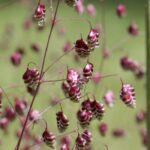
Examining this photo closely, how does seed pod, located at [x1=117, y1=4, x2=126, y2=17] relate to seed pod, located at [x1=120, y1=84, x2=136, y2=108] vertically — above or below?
above

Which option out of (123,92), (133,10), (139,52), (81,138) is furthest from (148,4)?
(133,10)

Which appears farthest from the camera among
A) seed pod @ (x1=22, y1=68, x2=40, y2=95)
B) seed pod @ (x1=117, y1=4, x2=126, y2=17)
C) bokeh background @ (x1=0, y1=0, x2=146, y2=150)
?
bokeh background @ (x1=0, y1=0, x2=146, y2=150)

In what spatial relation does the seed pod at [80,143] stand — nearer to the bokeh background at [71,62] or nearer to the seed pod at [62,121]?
the seed pod at [62,121]

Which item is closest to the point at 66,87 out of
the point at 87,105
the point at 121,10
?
the point at 87,105

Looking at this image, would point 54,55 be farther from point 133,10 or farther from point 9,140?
point 133,10

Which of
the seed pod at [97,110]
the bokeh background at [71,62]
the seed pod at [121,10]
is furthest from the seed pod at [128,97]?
the seed pod at [121,10]

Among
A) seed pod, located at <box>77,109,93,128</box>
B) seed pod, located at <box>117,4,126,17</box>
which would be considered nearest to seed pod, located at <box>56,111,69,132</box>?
seed pod, located at <box>77,109,93,128</box>

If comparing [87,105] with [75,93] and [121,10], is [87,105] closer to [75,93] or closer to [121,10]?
[75,93]

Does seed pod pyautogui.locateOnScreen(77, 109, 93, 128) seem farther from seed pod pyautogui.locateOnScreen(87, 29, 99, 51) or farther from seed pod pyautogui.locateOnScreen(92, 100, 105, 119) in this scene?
seed pod pyautogui.locateOnScreen(87, 29, 99, 51)
